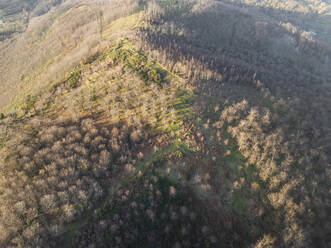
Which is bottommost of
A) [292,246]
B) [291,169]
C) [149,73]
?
[292,246]

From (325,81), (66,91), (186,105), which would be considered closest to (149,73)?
(186,105)

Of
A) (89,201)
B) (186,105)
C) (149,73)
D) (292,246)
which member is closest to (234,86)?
(186,105)

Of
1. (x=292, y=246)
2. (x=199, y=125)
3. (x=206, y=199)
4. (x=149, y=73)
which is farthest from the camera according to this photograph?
(x=149, y=73)

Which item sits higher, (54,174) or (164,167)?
(54,174)

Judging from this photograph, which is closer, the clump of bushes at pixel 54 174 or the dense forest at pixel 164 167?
the clump of bushes at pixel 54 174

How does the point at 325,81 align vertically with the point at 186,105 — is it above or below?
below

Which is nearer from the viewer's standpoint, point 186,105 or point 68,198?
point 68,198

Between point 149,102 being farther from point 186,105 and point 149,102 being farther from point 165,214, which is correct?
point 165,214

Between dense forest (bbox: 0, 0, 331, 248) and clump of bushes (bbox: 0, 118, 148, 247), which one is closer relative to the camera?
clump of bushes (bbox: 0, 118, 148, 247)

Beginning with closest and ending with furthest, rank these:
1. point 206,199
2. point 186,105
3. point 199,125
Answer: point 206,199 → point 199,125 → point 186,105

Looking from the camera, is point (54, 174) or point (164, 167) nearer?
point (54, 174)
